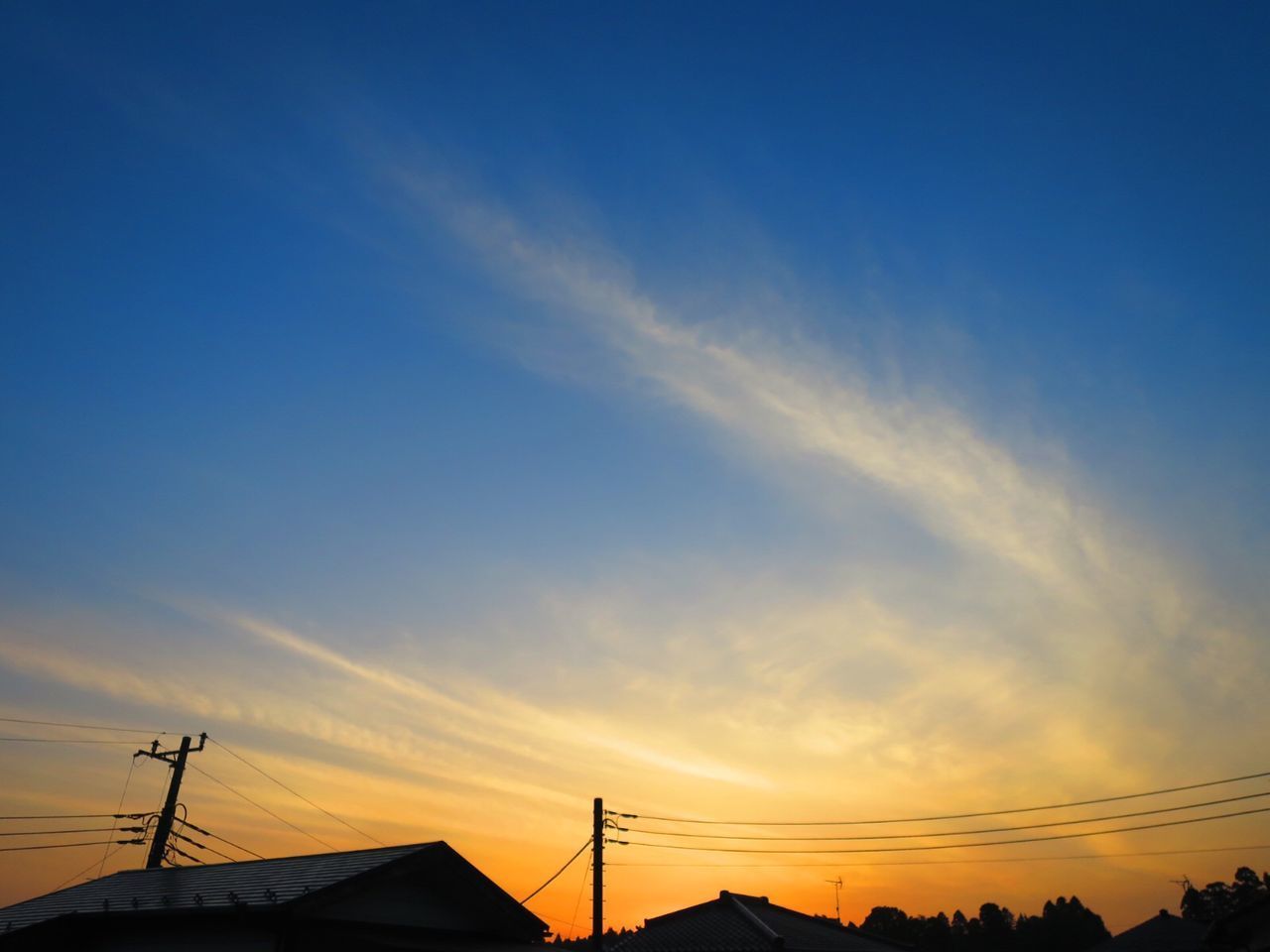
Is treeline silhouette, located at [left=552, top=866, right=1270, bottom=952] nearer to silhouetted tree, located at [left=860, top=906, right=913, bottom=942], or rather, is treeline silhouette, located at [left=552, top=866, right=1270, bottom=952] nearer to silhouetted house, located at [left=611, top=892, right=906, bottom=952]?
silhouetted tree, located at [left=860, top=906, right=913, bottom=942]

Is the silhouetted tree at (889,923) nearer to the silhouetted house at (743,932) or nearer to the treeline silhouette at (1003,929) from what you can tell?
the treeline silhouette at (1003,929)

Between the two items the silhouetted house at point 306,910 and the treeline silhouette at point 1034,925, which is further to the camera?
the treeline silhouette at point 1034,925

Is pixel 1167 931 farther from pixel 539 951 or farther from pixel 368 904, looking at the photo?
pixel 368 904

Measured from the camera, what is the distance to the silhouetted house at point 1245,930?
19844 mm

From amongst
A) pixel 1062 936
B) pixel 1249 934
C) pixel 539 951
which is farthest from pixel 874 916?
pixel 539 951

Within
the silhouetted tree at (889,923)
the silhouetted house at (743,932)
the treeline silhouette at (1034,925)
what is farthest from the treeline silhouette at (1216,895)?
the silhouetted house at (743,932)

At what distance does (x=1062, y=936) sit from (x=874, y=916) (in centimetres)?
1827

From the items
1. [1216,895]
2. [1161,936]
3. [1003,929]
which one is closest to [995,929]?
[1003,929]

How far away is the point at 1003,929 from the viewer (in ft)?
273

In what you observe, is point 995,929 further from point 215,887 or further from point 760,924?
point 215,887

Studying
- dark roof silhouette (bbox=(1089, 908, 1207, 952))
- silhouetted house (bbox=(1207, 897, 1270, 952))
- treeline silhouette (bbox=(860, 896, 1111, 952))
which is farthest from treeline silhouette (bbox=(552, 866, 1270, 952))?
silhouetted house (bbox=(1207, 897, 1270, 952))

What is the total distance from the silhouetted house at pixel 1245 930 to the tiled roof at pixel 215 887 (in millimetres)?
20371

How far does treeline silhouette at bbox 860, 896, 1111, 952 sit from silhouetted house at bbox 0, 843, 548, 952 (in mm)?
65422

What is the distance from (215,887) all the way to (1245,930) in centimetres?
2628
